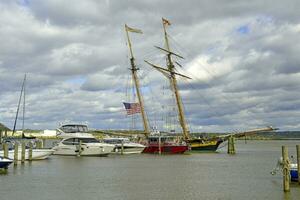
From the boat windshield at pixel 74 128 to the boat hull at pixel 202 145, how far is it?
2346 centimetres

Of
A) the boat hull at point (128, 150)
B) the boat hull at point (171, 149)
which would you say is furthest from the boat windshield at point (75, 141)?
the boat hull at point (171, 149)

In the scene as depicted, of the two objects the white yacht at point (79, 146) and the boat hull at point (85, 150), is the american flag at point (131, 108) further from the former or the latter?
the boat hull at point (85, 150)

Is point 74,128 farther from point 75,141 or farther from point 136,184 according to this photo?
point 136,184

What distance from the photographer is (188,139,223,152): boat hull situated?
9131cm

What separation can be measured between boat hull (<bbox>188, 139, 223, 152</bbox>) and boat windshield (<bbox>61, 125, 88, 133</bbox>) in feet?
77.0

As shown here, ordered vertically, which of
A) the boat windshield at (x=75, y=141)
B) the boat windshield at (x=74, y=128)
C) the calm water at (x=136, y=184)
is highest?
the boat windshield at (x=74, y=128)

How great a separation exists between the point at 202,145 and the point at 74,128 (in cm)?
2707

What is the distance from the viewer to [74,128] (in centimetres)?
7569

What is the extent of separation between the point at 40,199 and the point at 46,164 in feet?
85.0

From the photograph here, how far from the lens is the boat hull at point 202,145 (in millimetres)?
91312

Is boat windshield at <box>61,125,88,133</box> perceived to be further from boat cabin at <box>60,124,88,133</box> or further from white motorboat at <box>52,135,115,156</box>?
white motorboat at <box>52,135,115,156</box>

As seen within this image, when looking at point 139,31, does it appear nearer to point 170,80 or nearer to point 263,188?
point 170,80

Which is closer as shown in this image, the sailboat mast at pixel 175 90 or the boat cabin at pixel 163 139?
the boat cabin at pixel 163 139

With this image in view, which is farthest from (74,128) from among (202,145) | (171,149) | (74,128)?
(202,145)
